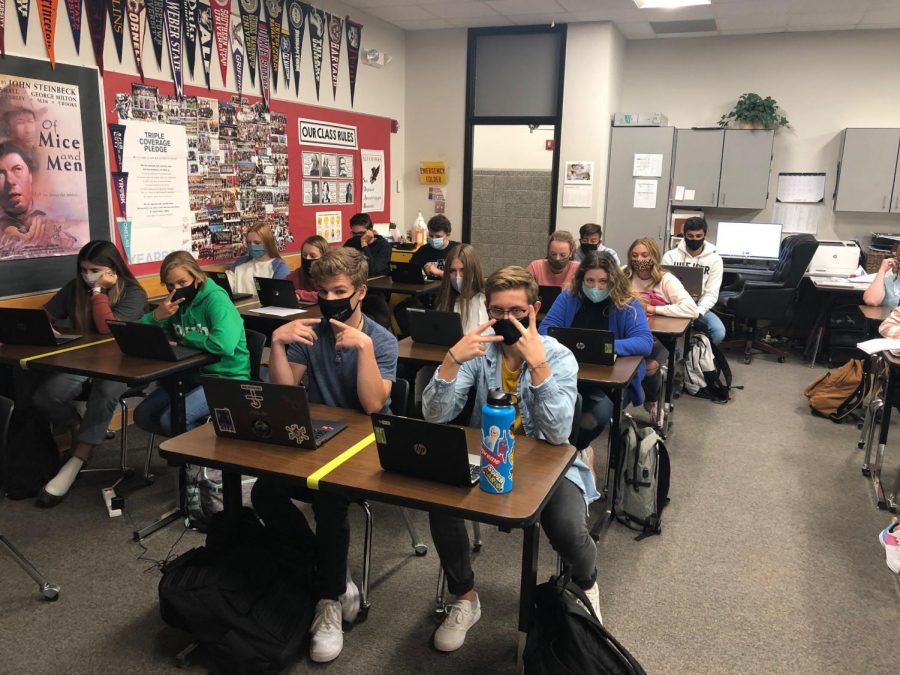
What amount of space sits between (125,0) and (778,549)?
176 inches

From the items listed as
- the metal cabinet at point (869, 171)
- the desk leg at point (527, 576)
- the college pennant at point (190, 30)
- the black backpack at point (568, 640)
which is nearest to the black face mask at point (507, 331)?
the desk leg at point (527, 576)

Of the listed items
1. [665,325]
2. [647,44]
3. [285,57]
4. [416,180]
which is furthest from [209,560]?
[647,44]

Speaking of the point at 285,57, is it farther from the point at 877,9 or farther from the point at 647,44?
the point at 877,9

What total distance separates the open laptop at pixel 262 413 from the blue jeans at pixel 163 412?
1.11m

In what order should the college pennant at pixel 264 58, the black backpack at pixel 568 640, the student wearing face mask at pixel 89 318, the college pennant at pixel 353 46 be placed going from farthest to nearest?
the college pennant at pixel 353 46, the college pennant at pixel 264 58, the student wearing face mask at pixel 89 318, the black backpack at pixel 568 640

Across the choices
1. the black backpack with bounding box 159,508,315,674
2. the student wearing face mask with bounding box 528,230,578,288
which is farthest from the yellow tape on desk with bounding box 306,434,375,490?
the student wearing face mask with bounding box 528,230,578,288

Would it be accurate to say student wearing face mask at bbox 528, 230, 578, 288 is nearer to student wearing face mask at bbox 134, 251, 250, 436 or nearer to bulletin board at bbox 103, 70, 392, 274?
bulletin board at bbox 103, 70, 392, 274

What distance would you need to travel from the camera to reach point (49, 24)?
3.70m

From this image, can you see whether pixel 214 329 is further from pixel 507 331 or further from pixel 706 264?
pixel 706 264

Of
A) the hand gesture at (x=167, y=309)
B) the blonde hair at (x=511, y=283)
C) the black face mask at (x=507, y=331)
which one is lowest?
the hand gesture at (x=167, y=309)

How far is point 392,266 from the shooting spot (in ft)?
17.4

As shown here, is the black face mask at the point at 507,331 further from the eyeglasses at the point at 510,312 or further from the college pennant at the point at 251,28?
A: the college pennant at the point at 251,28

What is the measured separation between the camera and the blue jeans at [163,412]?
311 cm

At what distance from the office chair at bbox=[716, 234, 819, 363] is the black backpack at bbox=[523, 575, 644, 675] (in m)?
4.87
